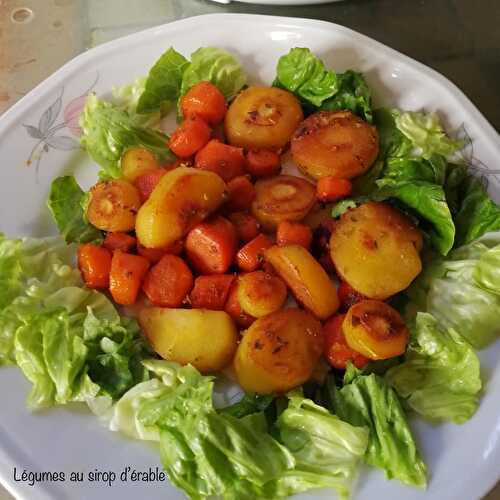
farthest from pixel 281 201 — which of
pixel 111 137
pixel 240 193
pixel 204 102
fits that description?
pixel 111 137

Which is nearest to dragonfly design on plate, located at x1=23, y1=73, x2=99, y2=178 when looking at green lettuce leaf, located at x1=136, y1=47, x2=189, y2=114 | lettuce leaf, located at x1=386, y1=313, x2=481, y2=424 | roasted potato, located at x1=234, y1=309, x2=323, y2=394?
green lettuce leaf, located at x1=136, y1=47, x2=189, y2=114

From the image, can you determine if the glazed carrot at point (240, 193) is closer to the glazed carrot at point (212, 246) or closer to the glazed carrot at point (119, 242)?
the glazed carrot at point (212, 246)

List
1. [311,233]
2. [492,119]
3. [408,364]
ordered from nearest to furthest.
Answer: [408,364] < [311,233] < [492,119]

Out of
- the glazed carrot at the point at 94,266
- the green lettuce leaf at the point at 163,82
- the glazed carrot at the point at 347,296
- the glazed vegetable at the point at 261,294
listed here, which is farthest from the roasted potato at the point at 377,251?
the green lettuce leaf at the point at 163,82

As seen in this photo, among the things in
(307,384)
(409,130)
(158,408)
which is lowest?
(307,384)

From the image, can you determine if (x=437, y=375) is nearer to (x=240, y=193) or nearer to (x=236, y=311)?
(x=236, y=311)

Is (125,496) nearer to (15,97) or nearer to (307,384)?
(307,384)

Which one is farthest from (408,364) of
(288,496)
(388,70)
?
(388,70)
